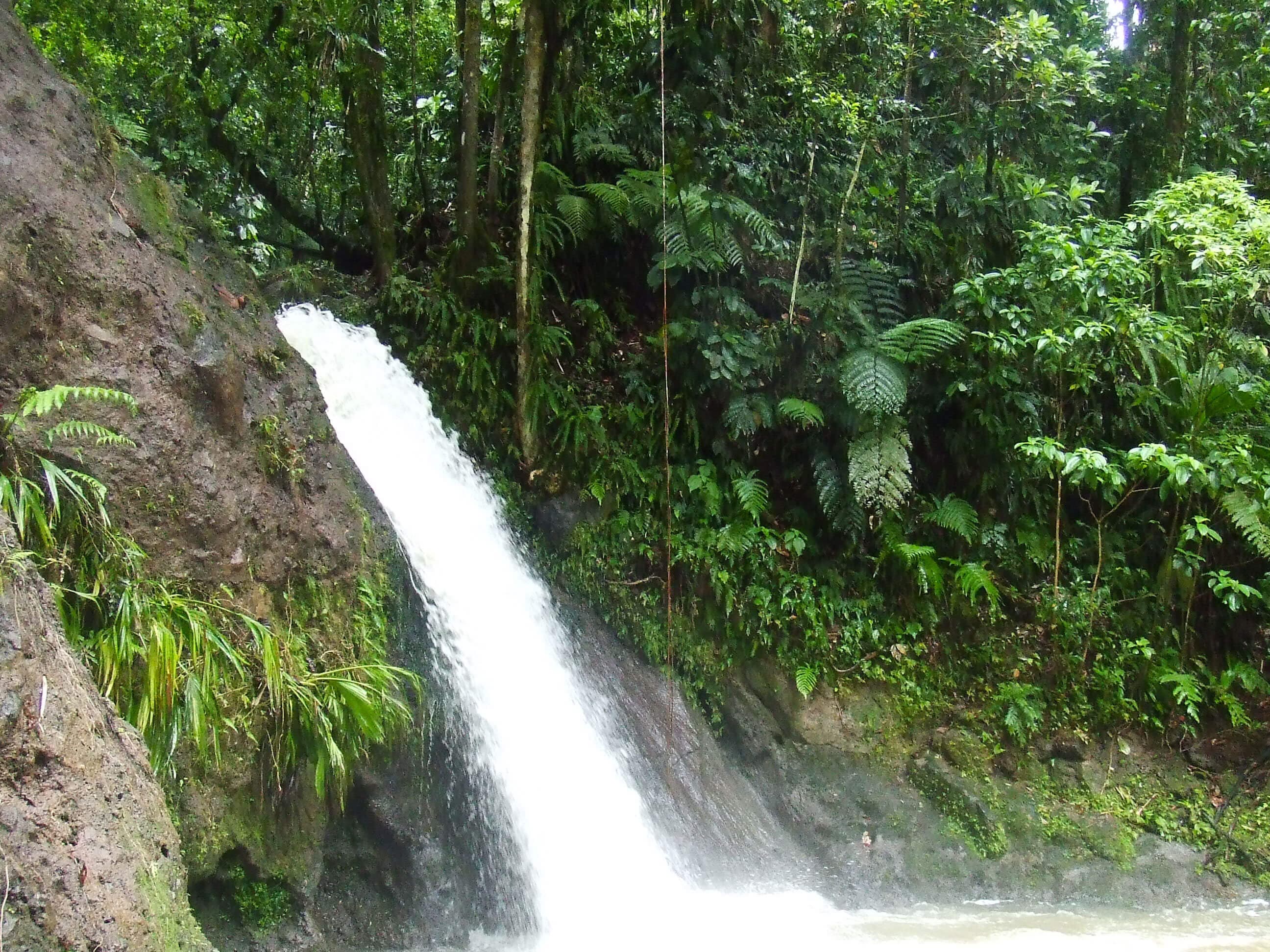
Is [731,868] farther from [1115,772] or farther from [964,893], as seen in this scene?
[1115,772]

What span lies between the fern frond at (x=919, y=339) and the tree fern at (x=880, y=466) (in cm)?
59

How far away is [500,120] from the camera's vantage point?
8.83 meters

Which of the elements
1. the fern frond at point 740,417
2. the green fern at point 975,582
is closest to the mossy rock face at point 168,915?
the fern frond at point 740,417

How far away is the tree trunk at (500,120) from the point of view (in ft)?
28.9

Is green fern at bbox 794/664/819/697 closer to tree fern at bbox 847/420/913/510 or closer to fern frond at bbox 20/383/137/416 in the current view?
tree fern at bbox 847/420/913/510

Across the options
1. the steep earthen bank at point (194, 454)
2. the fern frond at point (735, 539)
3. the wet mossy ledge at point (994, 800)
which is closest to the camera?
the steep earthen bank at point (194, 454)

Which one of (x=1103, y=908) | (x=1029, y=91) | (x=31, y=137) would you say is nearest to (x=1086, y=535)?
(x=1103, y=908)

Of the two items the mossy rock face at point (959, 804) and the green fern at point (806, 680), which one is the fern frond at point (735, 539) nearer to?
the green fern at point (806, 680)

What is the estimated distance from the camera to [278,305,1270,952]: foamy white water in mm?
5547

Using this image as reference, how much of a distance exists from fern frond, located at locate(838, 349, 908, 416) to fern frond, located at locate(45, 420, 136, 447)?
Result: 17.4ft

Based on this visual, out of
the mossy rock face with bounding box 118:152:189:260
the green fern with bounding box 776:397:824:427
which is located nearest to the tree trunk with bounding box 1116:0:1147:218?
the green fern with bounding box 776:397:824:427

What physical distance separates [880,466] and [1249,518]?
2790mm

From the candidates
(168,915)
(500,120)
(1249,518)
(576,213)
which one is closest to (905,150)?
(576,213)

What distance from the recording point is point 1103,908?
22.2ft
